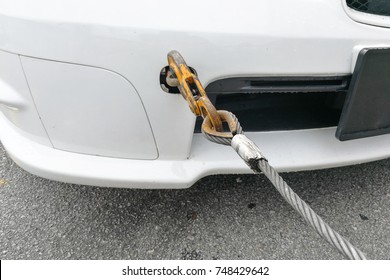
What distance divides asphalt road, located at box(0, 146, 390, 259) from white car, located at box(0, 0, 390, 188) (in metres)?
0.35

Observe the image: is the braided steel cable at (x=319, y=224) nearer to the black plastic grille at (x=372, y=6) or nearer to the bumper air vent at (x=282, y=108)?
the bumper air vent at (x=282, y=108)

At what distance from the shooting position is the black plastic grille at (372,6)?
148 centimetres

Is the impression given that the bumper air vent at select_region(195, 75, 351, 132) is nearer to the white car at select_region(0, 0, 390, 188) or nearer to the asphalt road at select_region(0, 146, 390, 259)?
the white car at select_region(0, 0, 390, 188)

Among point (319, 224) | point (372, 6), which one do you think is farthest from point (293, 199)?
point (372, 6)

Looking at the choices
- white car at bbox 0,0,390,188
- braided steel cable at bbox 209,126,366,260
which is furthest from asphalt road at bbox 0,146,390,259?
braided steel cable at bbox 209,126,366,260

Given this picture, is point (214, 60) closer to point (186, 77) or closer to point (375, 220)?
point (186, 77)

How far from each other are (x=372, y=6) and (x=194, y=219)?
43.2 inches

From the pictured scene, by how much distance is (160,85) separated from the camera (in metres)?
1.39

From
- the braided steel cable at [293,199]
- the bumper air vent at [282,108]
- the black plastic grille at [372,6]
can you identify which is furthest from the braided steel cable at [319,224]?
the black plastic grille at [372,6]

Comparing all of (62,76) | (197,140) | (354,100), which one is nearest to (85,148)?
(62,76)

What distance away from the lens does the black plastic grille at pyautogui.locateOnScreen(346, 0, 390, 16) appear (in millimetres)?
1481

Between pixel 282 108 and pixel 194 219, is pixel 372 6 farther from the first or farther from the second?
pixel 194 219

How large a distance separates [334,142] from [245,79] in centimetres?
53

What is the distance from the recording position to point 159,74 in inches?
54.0
